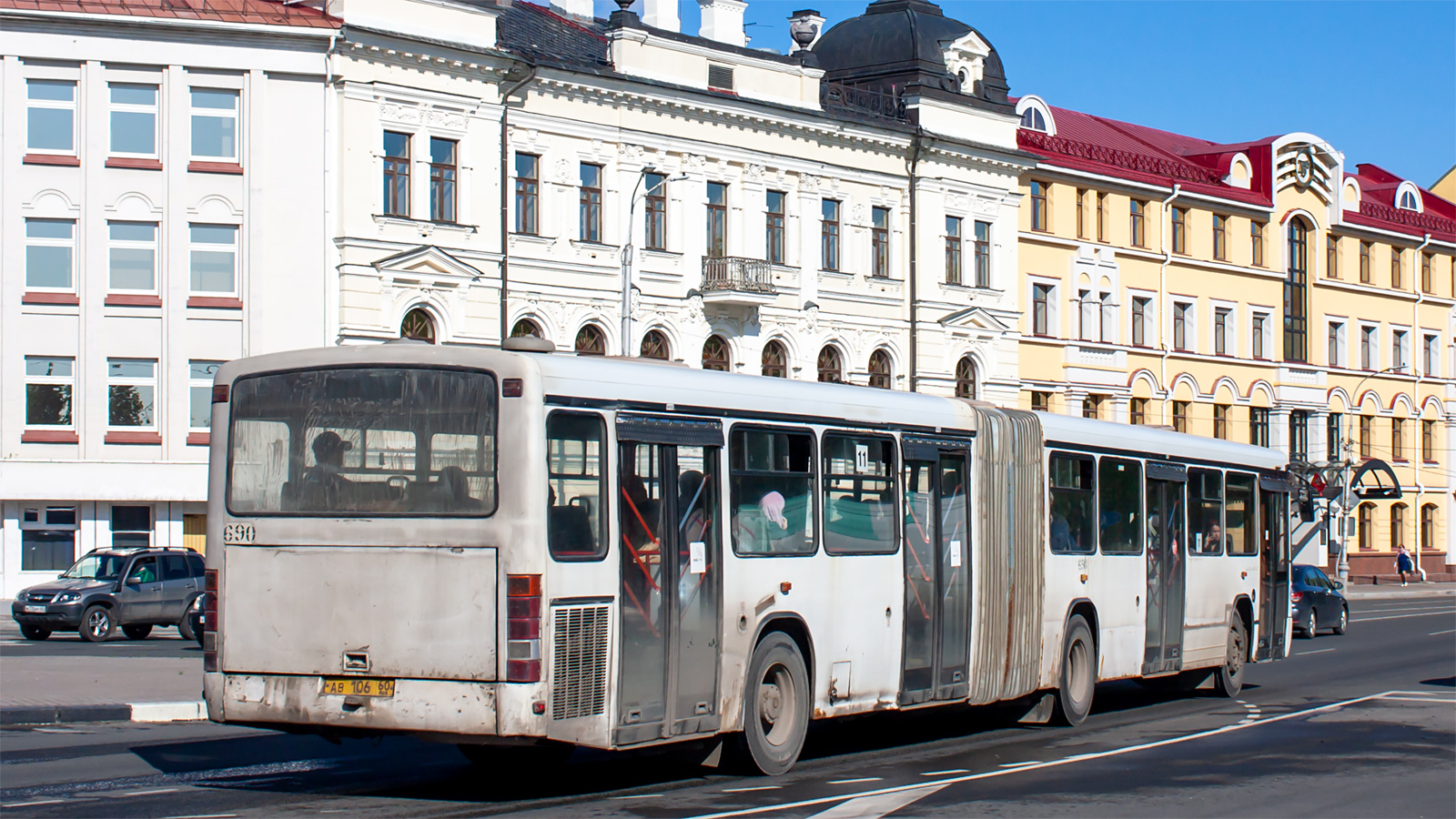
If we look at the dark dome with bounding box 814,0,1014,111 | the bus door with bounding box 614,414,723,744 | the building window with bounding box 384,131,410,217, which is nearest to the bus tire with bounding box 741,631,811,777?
the bus door with bounding box 614,414,723,744

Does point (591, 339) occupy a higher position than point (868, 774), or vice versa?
point (591, 339)

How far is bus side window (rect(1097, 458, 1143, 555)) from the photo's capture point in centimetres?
1830

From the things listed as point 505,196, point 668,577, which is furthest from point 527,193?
point 668,577

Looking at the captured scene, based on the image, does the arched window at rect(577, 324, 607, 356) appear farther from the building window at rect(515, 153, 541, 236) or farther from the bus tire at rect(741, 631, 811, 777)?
the bus tire at rect(741, 631, 811, 777)

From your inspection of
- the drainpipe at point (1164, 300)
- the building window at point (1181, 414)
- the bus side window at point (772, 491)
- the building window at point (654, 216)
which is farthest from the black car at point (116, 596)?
the building window at point (1181, 414)

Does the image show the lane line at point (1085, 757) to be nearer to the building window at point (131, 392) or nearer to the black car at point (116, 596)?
the black car at point (116, 596)

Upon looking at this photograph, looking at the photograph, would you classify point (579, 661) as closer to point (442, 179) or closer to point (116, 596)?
point (116, 596)

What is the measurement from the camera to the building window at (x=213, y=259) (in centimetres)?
4272

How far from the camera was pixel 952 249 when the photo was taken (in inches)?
2210

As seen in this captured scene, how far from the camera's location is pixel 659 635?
11.9m

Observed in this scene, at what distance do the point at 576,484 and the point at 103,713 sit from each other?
8026mm

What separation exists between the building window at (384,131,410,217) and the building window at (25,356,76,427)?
26.7ft

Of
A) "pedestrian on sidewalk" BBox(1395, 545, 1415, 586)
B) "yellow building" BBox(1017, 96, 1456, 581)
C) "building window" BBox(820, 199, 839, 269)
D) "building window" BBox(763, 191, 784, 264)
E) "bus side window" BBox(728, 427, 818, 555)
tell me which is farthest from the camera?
"pedestrian on sidewalk" BBox(1395, 545, 1415, 586)

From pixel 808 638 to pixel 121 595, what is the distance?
72.3 ft
